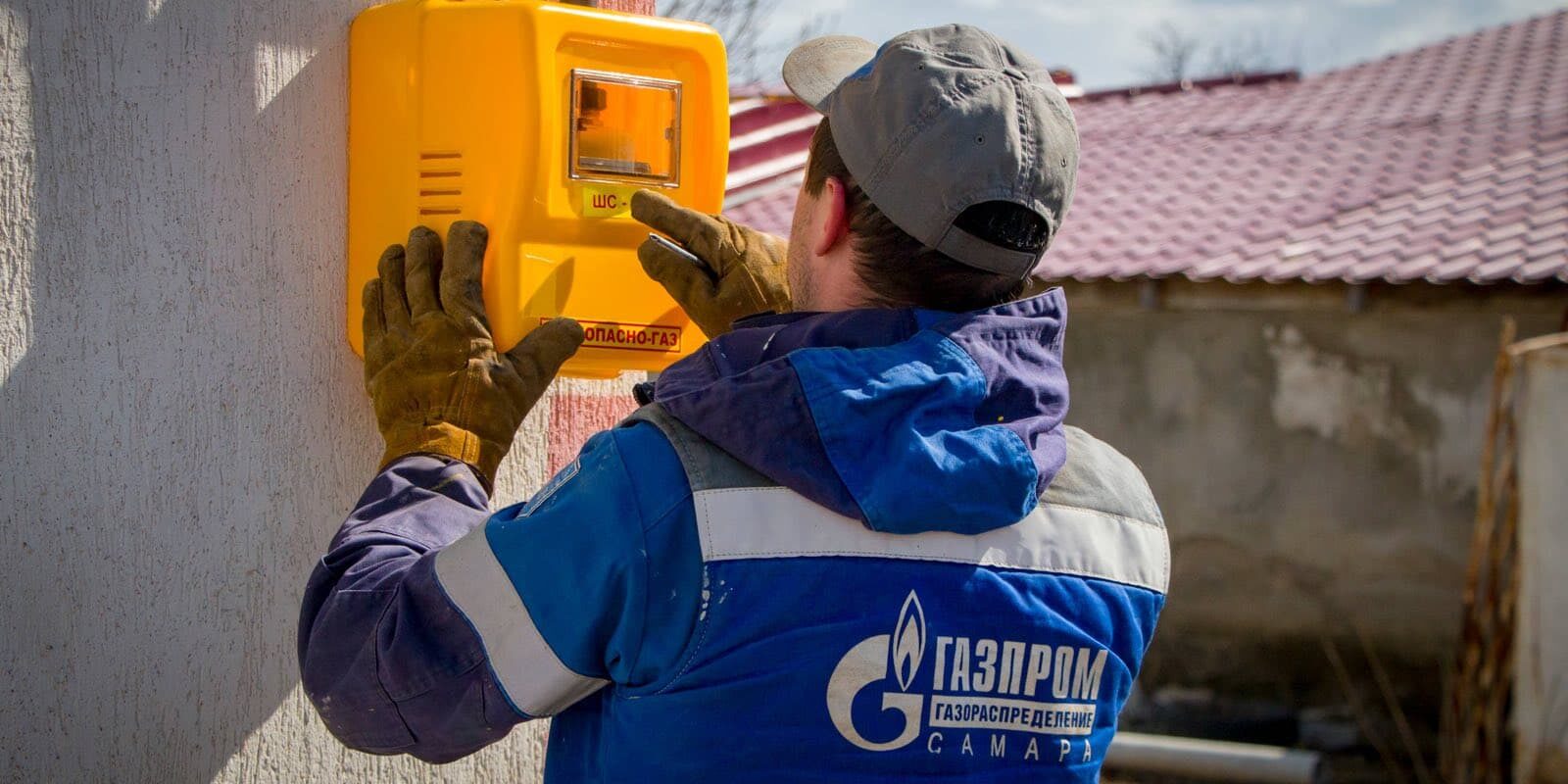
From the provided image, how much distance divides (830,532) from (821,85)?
53 centimetres

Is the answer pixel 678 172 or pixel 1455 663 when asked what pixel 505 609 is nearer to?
pixel 678 172

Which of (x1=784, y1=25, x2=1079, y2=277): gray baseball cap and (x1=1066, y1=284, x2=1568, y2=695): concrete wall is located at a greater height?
(x1=784, y1=25, x2=1079, y2=277): gray baseball cap

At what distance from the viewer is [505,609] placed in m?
1.28

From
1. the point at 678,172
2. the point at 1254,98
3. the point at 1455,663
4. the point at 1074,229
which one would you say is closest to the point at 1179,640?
the point at 1455,663

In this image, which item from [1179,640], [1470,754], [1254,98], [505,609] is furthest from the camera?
[1254,98]

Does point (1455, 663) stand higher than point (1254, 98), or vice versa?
point (1254, 98)

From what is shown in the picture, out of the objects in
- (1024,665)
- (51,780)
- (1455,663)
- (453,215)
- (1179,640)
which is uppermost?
(453,215)

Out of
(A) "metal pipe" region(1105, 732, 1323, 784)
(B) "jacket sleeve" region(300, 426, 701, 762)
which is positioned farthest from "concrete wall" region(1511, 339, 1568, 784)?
(B) "jacket sleeve" region(300, 426, 701, 762)

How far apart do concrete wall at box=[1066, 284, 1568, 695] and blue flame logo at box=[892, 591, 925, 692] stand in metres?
6.45

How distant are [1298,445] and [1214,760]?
1.94m

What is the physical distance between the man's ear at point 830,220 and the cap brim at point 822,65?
0.13 metres

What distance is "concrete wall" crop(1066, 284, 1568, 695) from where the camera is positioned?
7160mm

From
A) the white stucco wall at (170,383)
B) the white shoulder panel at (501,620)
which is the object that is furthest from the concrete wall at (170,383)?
the white shoulder panel at (501,620)

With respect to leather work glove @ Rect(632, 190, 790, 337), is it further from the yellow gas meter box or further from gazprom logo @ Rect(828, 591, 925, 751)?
gazprom logo @ Rect(828, 591, 925, 751)
